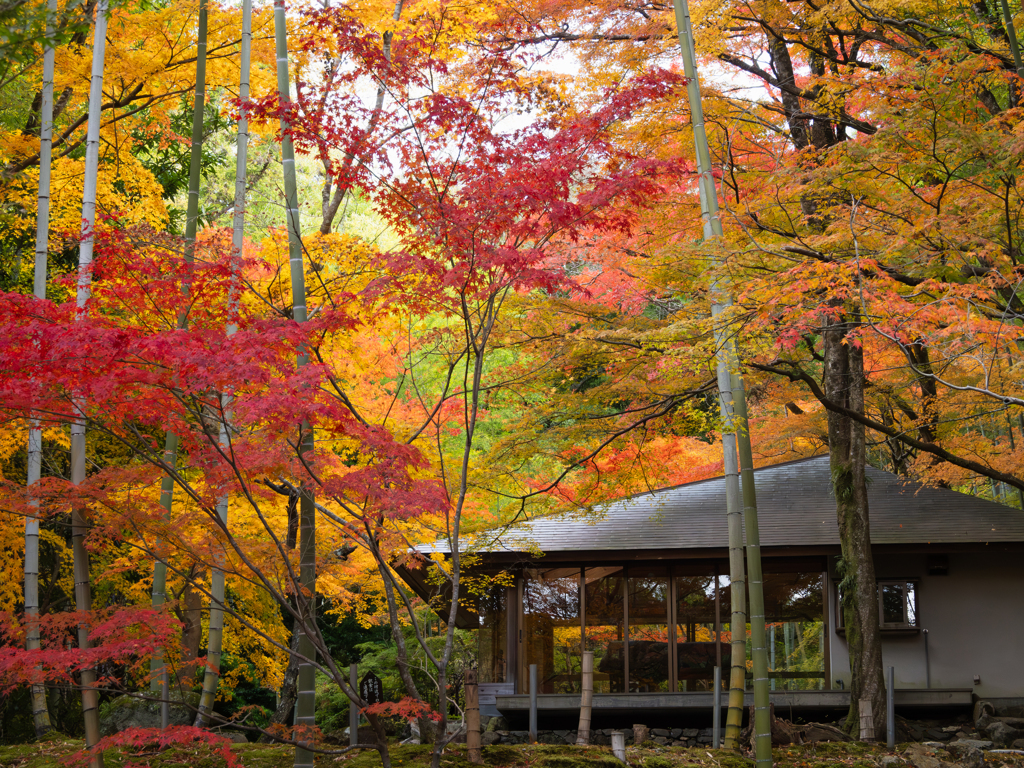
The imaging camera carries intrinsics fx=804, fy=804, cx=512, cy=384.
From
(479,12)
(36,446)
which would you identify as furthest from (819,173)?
(36,446)

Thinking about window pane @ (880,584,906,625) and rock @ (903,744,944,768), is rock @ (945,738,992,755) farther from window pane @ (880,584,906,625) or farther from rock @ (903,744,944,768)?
window pane @ (880,584,906,625)

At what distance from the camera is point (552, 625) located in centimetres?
1141

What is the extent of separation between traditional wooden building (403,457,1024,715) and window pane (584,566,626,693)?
16mm

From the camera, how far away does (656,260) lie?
7438mm

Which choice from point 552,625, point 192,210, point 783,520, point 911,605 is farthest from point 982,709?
point 192,210

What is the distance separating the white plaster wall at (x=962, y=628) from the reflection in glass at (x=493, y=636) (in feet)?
15.1

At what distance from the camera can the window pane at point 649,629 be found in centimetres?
1097

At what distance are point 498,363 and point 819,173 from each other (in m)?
10.3

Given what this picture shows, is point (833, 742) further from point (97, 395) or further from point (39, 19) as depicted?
point (39, 19)

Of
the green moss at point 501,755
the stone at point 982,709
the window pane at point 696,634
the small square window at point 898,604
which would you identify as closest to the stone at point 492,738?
the green moss at point 501,755

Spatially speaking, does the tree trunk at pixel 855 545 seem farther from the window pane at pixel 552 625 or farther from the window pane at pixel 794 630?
the window pane at pixel 552 625

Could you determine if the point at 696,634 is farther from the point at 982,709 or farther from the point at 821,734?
the point at 982,709

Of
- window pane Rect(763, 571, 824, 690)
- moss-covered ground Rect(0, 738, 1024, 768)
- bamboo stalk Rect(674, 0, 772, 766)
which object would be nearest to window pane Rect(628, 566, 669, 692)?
window pane Rect(763, 571, 824, 690)

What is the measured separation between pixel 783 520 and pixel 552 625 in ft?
11.9
